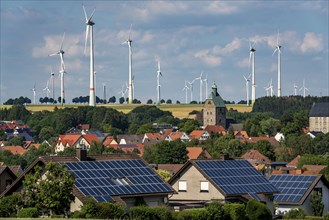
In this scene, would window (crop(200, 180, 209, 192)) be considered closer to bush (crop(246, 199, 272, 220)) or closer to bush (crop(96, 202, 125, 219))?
bush (crop(246, 199, 272, 220))

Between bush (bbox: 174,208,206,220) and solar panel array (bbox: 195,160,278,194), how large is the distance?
7.14 m

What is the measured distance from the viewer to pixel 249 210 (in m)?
51.2

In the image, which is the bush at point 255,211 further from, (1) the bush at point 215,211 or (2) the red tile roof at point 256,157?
(2) the red tile roof at point 256,157

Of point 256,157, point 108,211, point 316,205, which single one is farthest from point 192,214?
point 256,157

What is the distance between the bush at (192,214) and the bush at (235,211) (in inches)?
68.8

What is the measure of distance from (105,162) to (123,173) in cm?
120

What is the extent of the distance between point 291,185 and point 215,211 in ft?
51.4

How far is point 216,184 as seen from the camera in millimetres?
55344

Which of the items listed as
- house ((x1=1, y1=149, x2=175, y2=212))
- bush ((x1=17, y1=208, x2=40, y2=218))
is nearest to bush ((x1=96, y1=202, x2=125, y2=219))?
house ((x1=1, y1=149, x2=175, y2=212))

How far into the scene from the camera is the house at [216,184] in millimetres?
55312

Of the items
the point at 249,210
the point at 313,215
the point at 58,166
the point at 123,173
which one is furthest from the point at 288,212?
the point at 58,166

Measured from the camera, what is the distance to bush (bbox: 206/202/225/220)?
158 feet

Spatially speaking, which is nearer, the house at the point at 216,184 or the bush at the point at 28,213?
the bush at the point at 28,213

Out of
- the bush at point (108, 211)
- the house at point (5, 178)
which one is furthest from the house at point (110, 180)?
the house at point (5, 178)
